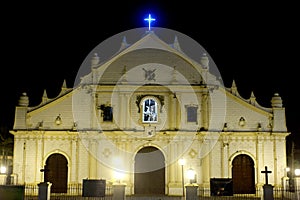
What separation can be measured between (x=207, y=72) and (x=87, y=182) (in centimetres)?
1246

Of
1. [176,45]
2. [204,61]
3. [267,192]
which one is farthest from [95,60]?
[267,192]

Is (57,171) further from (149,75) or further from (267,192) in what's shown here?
(267,192)

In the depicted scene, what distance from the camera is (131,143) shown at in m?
37.4

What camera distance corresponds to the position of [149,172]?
37.8 meters

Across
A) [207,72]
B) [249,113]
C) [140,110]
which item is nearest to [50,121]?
[140,110]

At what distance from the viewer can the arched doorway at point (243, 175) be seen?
37.4m

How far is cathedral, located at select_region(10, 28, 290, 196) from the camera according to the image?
122 ft

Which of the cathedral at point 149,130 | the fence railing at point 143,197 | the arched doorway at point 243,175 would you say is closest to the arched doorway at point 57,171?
the cathedral at point 149,130

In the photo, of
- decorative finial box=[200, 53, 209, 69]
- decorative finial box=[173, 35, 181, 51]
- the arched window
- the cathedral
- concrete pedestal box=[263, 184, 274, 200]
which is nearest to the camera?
concrete pedestal box=[263, 184, 274, 200]

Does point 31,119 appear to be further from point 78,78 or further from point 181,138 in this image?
point 181,138

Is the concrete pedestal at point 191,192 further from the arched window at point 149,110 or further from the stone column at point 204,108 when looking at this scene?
the arched window at point 149,110

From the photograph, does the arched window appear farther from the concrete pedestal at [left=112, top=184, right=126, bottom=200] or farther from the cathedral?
the concrete pedestal at [left=112, top=184, right=126, bottom=200]

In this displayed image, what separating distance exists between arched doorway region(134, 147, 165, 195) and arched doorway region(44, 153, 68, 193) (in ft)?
17.2

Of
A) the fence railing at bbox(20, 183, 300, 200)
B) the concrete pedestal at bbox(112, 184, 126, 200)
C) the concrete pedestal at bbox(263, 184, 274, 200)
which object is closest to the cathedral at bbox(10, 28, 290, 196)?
the fence railing at bbox(20, 183, 300, 200)
